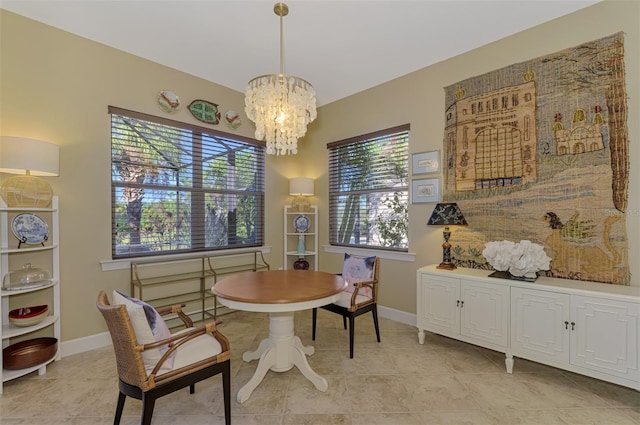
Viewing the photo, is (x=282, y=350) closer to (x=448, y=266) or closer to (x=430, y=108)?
(x=448, y=266)

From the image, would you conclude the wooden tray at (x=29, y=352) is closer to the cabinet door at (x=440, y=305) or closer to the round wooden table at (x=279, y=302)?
the round wooden table at (x=279, y=302)

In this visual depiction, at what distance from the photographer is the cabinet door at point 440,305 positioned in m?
2.63

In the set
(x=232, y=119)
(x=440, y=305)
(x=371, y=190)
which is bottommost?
(x=440, y=305)

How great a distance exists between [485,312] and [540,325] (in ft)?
1.25

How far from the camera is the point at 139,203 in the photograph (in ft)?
10.2

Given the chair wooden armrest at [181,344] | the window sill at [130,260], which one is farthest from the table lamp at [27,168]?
the chair wooden armrest at [181,344]

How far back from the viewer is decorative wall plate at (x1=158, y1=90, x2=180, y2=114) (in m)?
3.20

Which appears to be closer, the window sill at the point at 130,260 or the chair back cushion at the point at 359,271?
the window sill at the point at 130,260

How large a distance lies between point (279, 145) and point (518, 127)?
2312mm

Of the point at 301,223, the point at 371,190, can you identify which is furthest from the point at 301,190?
the point at 371,190

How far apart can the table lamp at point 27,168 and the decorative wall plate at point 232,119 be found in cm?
188

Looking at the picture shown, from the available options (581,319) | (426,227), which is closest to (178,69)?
(426,227)

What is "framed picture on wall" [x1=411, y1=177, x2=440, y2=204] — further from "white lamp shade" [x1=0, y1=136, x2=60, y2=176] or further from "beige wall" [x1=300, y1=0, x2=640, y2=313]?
"white lamp shade" [x1=0, y1=136, x2=60, y2=176]

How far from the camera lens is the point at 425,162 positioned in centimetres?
327
